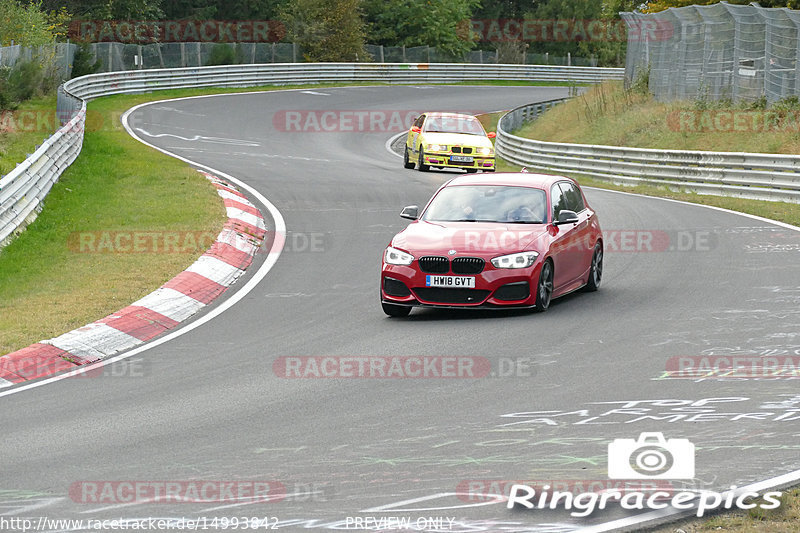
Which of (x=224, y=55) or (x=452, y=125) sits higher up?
(x=224, y=55)

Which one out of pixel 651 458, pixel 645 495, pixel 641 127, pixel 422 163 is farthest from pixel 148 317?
pixel 641 127

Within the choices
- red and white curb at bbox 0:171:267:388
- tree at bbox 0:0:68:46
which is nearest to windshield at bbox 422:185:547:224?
red and white curb at bbox 0:171:267:388

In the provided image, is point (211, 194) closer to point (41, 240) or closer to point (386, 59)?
point (41, 240)

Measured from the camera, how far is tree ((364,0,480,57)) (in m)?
81.1

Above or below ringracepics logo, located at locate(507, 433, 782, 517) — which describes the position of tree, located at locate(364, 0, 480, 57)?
above

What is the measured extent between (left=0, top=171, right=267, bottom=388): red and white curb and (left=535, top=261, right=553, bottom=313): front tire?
12.6ft

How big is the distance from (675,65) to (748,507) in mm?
32221

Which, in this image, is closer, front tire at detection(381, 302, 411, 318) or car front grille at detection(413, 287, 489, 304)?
car front grille at detection(413, 287, 489, 304)

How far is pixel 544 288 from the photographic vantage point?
12.6m

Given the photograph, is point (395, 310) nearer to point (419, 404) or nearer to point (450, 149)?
point (419, 404)

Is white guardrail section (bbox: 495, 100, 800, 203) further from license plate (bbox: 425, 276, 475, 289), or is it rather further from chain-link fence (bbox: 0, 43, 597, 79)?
chain-link fence (bbox: 0, 43, 597, 79)

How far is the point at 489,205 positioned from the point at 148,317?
13.3 feet

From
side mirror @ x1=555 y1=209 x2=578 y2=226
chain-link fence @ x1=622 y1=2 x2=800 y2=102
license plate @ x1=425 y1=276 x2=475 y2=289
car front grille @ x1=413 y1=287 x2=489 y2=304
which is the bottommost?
car front grille @ x1=413 y1=287 x2=489 y2=304

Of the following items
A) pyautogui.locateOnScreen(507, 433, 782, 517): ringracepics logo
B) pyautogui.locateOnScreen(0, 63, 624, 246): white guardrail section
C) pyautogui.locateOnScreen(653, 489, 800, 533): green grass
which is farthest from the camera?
pyautogui.locateOnScreen(0, 63, 624, 246): white guardrail section
